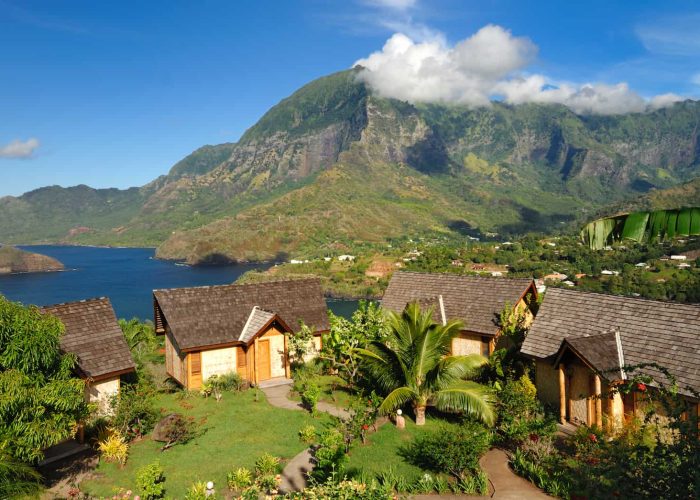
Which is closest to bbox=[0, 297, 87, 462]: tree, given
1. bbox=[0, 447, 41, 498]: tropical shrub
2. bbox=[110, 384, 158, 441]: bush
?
bbox=[0, 447, 41, 498]: tropical shrub

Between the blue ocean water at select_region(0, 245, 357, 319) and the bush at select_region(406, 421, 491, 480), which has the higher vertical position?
the bush at select_region(406, 421, 491, 480)

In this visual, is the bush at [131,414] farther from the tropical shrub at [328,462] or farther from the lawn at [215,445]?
the tropical shrub at [328,462]

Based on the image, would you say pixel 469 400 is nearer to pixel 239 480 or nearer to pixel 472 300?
pixel 239 480

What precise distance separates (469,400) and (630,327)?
657cm

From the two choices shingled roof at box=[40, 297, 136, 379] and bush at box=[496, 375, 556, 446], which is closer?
bush at box=[496, 375, 556, 446]

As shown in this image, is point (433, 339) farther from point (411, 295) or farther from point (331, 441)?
point (411, 295)

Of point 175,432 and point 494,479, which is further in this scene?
point 175,432

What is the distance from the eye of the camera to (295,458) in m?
14.7

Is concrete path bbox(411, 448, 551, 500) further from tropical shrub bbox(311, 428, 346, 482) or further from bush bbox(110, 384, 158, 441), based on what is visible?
bush bbox(110, 384, 158, 441)

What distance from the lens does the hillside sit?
165625 millimetres

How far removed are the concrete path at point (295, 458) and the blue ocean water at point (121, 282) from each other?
7383 centimetres

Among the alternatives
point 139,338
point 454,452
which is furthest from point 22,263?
point 454,452

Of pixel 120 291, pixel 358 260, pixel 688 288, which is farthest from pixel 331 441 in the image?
pixel 120 291

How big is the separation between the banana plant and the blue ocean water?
86636mm
